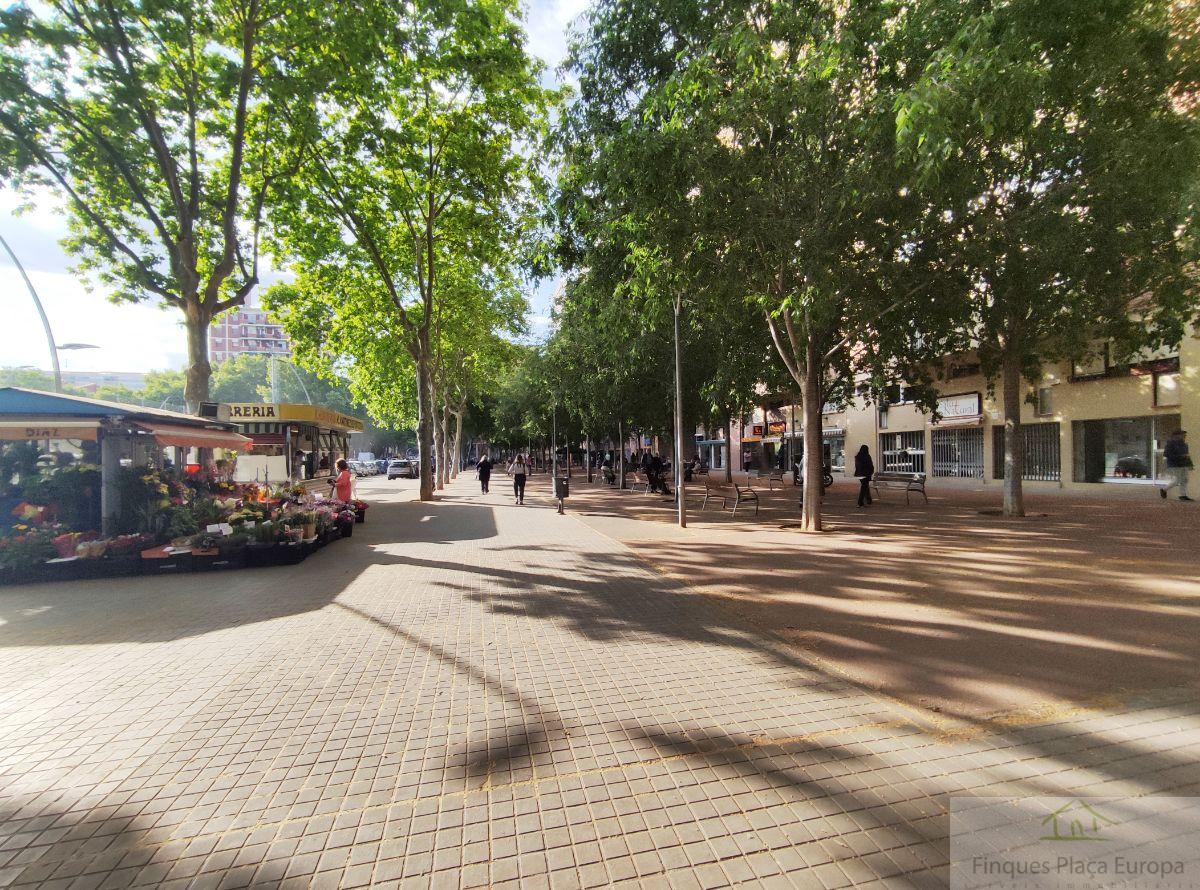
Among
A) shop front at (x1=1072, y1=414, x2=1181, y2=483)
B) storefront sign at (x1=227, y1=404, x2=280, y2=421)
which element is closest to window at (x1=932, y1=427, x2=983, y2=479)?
shop front at (x1=1072, y1=414, x2=1181, y2=483)

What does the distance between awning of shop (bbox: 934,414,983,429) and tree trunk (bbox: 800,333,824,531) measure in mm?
15914

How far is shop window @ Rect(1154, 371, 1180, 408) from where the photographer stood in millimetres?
17719

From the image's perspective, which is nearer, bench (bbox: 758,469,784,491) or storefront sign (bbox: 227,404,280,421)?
storefront sign (bbox: 227,404,280,421)

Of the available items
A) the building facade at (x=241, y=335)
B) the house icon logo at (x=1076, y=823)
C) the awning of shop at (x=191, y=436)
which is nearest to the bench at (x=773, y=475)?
the awning of shop at (x=191, y=436)

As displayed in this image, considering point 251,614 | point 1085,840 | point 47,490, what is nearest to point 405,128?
point 47,490

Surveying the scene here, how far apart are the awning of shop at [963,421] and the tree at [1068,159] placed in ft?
42.1

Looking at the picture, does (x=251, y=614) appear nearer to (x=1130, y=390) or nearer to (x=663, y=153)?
(x=663, y=153)

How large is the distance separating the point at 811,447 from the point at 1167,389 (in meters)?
14.0

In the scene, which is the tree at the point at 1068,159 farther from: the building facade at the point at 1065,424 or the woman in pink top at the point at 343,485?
the woman in pink top at the point at 343,485

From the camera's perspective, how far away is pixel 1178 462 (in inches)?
633

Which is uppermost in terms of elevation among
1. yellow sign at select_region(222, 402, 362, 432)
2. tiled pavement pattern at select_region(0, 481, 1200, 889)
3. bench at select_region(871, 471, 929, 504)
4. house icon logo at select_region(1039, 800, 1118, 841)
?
yellow sign at select_region(222, 402, 362, 432)

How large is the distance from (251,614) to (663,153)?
26.8ft

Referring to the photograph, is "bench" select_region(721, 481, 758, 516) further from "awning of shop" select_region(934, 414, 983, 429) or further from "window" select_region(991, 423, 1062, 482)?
"awning of shop" select_region(934, 414, 983, 429)

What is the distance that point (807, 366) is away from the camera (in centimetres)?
1225
